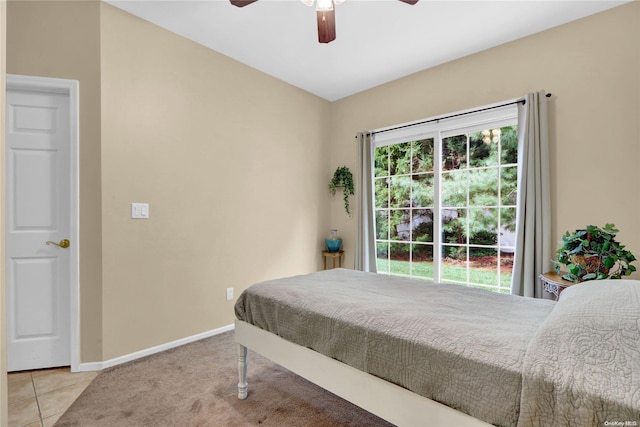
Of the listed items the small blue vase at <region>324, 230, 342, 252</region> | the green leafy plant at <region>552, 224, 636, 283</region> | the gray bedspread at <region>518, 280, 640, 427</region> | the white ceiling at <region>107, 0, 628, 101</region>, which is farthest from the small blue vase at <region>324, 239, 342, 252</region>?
the gray bedspread at <region>518, 280, 640, 427</region>

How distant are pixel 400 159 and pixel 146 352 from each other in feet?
10.3

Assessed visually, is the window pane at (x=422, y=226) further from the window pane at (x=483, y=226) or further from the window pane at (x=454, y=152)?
the window pane at (x=454, y=152)

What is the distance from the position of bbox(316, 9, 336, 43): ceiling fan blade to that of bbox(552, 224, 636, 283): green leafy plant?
6.89 feet

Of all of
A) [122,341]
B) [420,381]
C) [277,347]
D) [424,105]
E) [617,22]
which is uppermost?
[617,22]

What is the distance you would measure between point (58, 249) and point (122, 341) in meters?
0.85

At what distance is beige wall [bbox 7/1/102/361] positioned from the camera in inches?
89.4

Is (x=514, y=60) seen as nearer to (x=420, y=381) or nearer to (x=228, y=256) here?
(x=420, y=381)

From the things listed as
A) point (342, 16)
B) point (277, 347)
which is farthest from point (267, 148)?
point (277, 347)

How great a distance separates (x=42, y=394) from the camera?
6.64ft

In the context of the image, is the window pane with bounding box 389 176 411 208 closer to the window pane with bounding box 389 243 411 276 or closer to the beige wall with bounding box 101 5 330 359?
the window pane with bounding box 389 243 411 276

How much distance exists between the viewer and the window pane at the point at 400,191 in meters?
3.61

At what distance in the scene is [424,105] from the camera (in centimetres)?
333

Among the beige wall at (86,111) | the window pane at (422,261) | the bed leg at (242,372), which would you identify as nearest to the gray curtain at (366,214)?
the window pane at (422,261)

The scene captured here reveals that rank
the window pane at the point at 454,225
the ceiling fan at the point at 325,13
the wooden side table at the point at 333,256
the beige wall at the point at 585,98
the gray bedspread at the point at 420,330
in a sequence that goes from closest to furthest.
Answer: the gray bedspread at the point at 420,330 < the ceiling fan at the point at 325,13 < the beige wall at the point at 585,98 < the window pane at the point at 454,225 < the wooden side table at the point at 333,256
